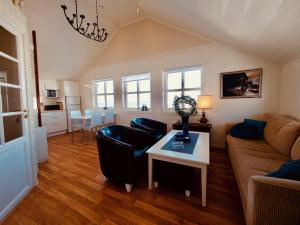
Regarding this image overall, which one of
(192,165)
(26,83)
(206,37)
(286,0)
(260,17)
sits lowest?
(192,165)

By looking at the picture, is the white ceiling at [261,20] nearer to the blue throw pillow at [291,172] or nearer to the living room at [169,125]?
the living room at [169,125]

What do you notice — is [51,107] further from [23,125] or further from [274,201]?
[274,201]

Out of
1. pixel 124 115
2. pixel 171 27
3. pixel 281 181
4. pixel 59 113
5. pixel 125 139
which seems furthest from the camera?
pixel 59 113

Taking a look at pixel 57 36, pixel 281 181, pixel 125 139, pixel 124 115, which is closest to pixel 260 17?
pixel 281 181

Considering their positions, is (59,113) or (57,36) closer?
(57,36)

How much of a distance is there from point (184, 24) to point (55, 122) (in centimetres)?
510

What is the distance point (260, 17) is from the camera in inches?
59.6

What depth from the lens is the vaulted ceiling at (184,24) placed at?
58.2 inches

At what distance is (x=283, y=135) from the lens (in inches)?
72.3

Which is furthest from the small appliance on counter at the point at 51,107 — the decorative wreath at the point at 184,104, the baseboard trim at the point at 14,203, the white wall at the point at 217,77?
the decorative wreath at the point at 184,104

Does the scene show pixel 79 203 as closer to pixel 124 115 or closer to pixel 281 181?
pixel 281 181

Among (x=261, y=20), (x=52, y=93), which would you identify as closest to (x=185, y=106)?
(x=261, y=20)

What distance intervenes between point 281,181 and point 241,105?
253 cm

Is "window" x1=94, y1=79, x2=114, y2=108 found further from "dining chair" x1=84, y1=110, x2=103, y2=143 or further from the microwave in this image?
the microwave
